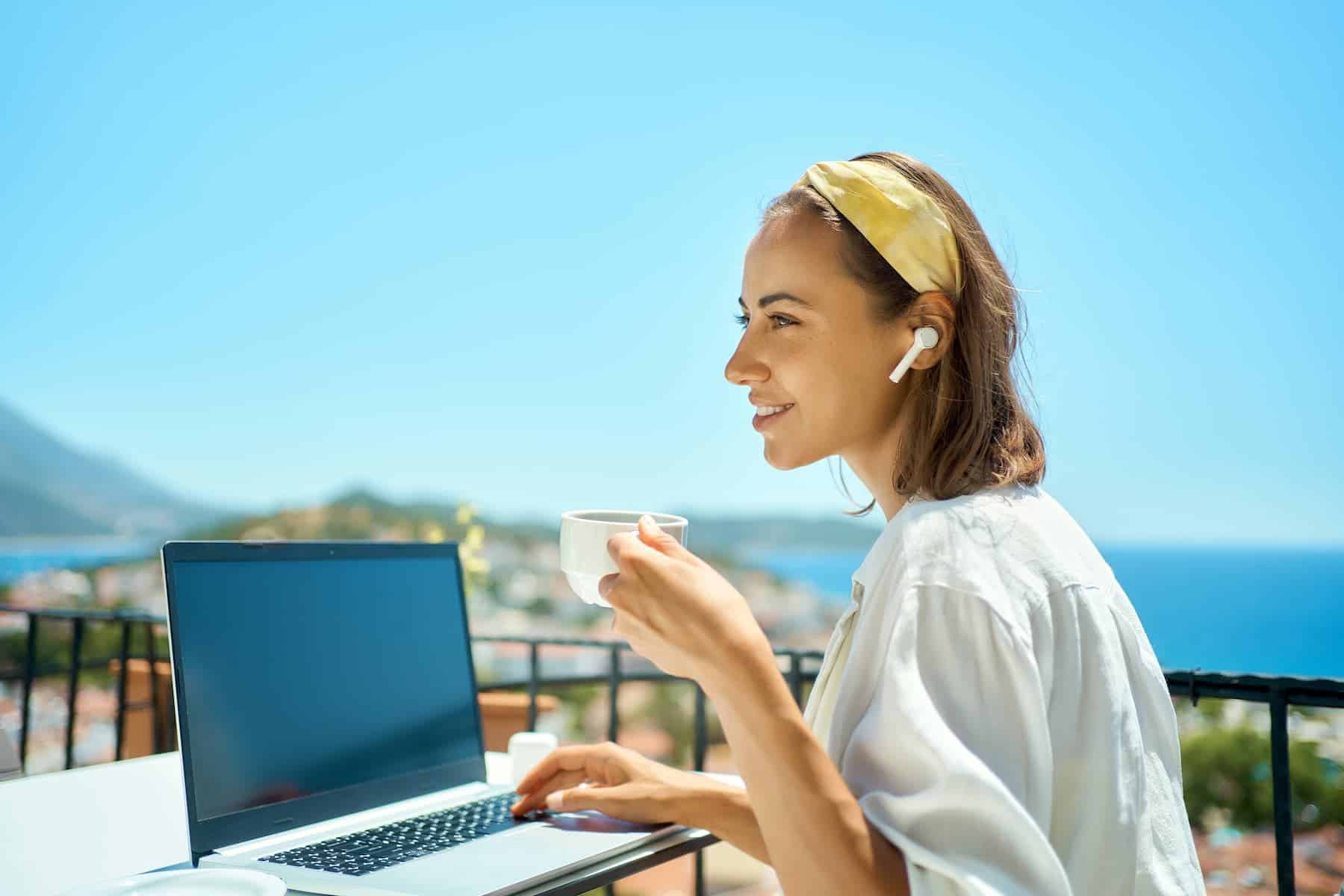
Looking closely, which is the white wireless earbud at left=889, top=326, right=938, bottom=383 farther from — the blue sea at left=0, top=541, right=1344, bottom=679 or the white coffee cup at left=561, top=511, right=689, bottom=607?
the blue sea at left=0, top=541, right=1344, bottom=679

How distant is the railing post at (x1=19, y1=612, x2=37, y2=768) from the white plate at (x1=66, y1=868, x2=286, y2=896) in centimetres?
302

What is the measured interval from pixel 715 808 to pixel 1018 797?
46 cm

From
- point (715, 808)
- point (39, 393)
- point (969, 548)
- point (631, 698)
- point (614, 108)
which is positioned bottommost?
point (631, 698)

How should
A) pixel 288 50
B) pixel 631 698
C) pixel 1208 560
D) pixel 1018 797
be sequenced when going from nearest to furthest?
pixel 1018 797
pixel 631 698
pixel 288 50
pixel 1208 560

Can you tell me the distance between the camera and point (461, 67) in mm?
28969

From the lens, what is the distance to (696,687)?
7.25 feet

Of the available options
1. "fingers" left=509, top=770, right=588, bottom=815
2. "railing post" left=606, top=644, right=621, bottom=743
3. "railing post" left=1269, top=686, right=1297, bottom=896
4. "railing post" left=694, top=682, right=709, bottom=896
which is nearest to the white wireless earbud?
"fingers" left=509, top=770, right=588, bottom=815

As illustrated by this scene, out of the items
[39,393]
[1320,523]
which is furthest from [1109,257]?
[39,393]

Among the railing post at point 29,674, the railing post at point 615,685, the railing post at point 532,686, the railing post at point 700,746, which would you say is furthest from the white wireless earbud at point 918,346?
the railing post at point 29,674

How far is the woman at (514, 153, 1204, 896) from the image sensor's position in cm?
80

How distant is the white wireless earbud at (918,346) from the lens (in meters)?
1.13

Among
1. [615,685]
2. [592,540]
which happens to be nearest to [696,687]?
[615,685]

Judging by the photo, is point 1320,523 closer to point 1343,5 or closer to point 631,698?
point 1343,5

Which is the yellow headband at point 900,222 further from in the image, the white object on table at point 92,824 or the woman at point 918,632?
the white object on table at point 92,824
